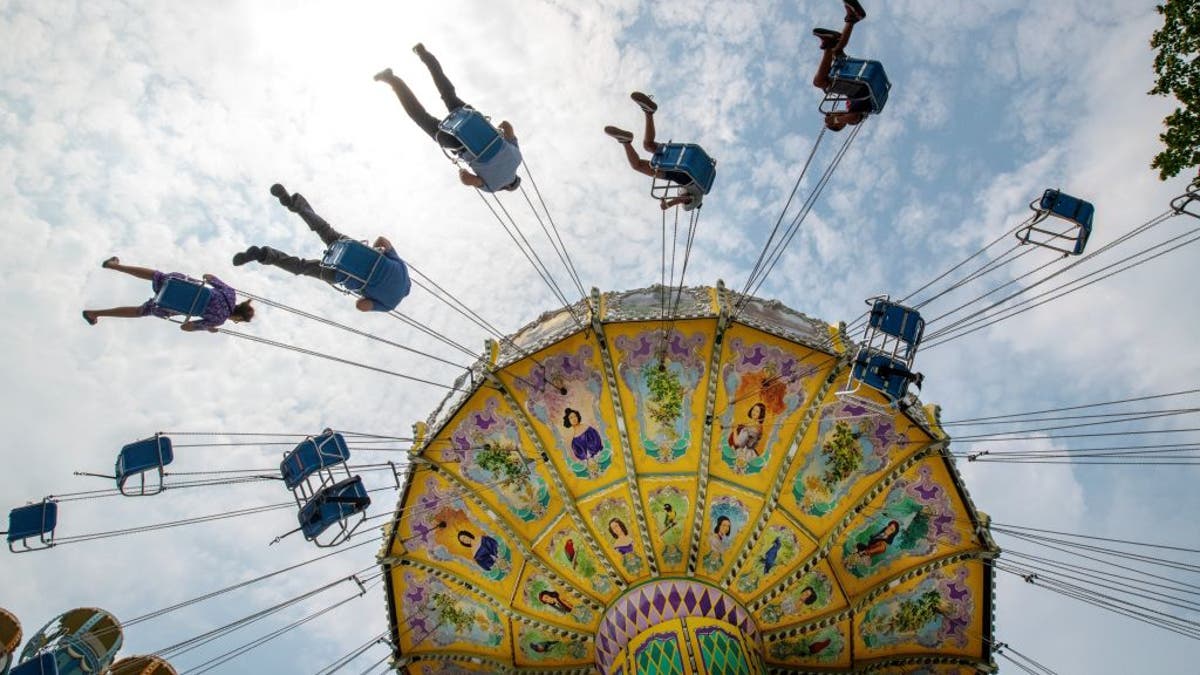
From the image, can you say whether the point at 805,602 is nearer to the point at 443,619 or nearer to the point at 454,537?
the point at 454,537

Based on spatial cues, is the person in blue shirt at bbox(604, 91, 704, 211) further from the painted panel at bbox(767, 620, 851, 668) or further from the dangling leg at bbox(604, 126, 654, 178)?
the painted panel at bbox(767, 620, 851, 668)

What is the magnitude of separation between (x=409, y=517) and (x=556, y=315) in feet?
14.2

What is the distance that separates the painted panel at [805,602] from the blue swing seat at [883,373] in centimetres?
342

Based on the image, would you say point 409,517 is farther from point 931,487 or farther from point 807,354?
point 931,487

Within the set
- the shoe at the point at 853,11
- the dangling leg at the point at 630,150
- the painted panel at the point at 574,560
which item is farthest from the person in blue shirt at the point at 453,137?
Result: the painted panel at the point at 574,560

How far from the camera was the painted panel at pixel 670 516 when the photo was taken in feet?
40.7

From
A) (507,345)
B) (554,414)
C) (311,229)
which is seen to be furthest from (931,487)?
(311,229)

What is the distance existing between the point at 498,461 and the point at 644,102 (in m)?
6.23

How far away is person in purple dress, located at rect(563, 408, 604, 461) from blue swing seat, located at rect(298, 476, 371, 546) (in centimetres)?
353

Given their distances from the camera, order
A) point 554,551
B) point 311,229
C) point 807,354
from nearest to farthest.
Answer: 1. point 311,229
2. point 807,354
3. point 554,551

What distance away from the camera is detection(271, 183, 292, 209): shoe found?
10336 mm

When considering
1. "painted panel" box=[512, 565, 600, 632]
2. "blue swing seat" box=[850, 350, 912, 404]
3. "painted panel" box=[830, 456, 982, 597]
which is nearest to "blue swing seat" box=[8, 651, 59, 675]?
"painted panel" box=[512, 565, 600, 632]

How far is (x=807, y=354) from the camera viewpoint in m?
12.0

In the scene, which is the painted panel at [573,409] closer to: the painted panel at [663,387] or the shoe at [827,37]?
the painted panel at [663,387]
